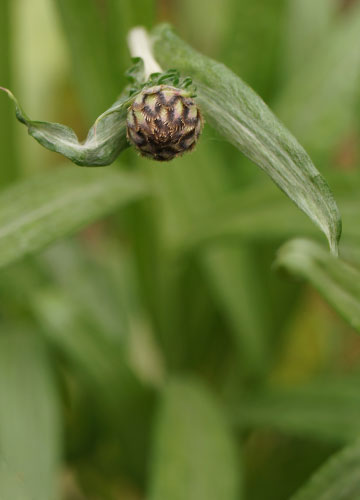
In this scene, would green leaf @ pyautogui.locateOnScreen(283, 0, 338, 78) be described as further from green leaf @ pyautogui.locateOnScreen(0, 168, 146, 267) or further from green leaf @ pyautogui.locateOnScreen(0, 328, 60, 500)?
green leaf @ pyautogui.locateOnScreen(0, 328, 60, 500)

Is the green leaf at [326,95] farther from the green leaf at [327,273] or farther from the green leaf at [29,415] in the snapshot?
the green leaf at [29,415]

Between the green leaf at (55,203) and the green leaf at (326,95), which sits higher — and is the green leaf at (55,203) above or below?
below

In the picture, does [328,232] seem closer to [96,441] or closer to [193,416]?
[193,416]

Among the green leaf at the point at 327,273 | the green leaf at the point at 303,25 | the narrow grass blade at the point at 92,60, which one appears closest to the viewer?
the green leaf at the point at 327,273

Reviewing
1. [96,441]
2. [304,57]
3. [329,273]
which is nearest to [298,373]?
[96,441]

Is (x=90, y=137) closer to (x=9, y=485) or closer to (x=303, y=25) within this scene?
(x=9, y=485)

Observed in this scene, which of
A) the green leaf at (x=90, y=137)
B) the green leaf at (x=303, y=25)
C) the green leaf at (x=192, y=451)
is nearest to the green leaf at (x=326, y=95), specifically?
the green leaf at (x=303, y=25)

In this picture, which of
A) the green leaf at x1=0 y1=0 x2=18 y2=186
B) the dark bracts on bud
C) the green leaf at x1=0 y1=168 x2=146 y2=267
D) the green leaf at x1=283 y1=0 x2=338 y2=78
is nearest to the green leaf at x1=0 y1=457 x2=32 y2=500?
the green leaf at x1=0 y1=168 x2=146 y2=267

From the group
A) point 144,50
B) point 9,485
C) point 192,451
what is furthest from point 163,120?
point 192,451
